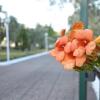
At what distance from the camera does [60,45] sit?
157cm

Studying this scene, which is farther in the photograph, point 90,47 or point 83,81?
point 83,81

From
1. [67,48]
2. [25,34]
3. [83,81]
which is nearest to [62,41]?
[67,48]

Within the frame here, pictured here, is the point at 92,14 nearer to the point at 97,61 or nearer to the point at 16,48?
the point at 97,61

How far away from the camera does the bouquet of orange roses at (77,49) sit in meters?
1.50

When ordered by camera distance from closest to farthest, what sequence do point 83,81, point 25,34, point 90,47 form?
point 90,47, point 83,81, point 25,34

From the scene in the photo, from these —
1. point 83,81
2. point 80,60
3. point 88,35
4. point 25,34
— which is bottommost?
point 25,34

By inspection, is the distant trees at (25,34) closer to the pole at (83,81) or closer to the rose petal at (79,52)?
the pole at (83,81)

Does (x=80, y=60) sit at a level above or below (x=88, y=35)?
below

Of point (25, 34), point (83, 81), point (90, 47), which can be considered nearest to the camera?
point (90, 47)

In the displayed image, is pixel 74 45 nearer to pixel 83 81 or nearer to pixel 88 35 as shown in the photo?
pixel 88 35

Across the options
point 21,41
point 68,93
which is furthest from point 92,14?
point 21,41

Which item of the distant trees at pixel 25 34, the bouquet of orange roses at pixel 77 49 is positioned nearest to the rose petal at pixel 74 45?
the bouquet of orange roses at pixel 77 49

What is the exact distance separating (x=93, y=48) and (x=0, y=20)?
3041 centimetres

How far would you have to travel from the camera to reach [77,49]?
4.94ft
